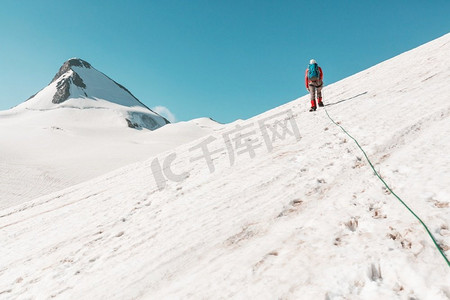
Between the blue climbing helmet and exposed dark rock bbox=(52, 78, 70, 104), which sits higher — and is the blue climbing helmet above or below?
below

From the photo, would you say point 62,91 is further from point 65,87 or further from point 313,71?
point 313,71

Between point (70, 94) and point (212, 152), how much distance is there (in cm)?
13891

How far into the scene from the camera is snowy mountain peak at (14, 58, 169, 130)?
11078cm

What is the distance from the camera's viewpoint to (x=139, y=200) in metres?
6.79

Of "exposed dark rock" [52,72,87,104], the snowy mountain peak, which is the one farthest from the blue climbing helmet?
"exposed dark rock" [52,72,87,104]

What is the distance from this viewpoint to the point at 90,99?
12531 cm

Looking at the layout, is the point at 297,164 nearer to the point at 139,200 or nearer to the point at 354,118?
the point at 354,118

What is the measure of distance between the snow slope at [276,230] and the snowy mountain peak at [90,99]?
295 ft

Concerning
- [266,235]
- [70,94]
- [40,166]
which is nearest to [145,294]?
[266,235]

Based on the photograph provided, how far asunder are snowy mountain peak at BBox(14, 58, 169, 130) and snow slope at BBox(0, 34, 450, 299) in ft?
295

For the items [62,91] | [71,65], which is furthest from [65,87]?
[71,65]

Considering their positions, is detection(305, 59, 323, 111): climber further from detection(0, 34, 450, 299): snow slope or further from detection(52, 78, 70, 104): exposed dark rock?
detection(52, 78, 70, 104): exposed dark rock

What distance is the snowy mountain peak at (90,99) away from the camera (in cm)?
11078

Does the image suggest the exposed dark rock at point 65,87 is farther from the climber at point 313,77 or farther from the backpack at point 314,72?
the backpack at point 314,72
